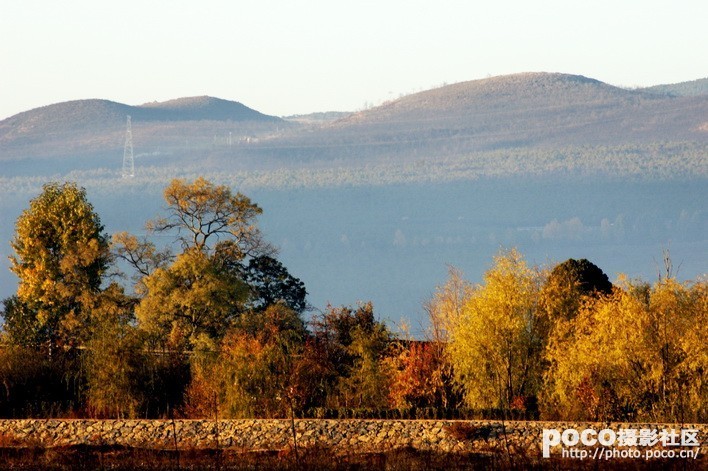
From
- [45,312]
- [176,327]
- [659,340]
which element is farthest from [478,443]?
[45,312]

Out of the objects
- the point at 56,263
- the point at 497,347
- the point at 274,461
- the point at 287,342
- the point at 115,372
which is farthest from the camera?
the point at 56,263

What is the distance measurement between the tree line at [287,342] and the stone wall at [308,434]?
266cm

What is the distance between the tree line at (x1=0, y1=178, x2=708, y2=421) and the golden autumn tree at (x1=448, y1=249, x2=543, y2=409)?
9 cm

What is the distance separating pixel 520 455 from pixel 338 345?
20.2 meters

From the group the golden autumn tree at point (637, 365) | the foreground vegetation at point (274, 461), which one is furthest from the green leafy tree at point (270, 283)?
the foreground vegetation at point (274, 461)

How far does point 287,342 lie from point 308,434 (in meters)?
14.2

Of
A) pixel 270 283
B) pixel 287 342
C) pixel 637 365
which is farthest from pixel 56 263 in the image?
pixel 637 365

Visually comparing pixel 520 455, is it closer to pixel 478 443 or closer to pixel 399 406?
pixel 478 443

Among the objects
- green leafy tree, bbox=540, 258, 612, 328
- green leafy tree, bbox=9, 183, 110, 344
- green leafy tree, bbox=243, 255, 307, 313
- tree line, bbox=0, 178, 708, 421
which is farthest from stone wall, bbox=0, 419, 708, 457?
green leafy tree, bbox=243, 255, 307, 313

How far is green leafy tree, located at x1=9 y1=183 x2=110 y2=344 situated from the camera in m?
79.7

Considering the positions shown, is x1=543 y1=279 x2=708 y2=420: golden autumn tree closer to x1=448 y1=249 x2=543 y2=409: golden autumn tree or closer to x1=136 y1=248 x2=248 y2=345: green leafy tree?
x1=448 y1=249 x2=543 y2=409: golden autumn tree

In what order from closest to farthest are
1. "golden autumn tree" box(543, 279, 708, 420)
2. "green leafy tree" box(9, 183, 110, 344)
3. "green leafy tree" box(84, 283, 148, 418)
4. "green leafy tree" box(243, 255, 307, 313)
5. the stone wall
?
1. the stone wall
2. "golden autumn tree" box(543, 279, 708, 420)
3. "green leafy tree" box(84, 283, 148, 418)
4. "green leafy tree" box(9, 183, 110, 344)
5. "green leafy tree" box(243, 255, 307, 313)

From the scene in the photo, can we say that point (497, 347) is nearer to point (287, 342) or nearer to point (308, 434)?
point (308, 434)

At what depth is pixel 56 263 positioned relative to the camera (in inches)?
3184
